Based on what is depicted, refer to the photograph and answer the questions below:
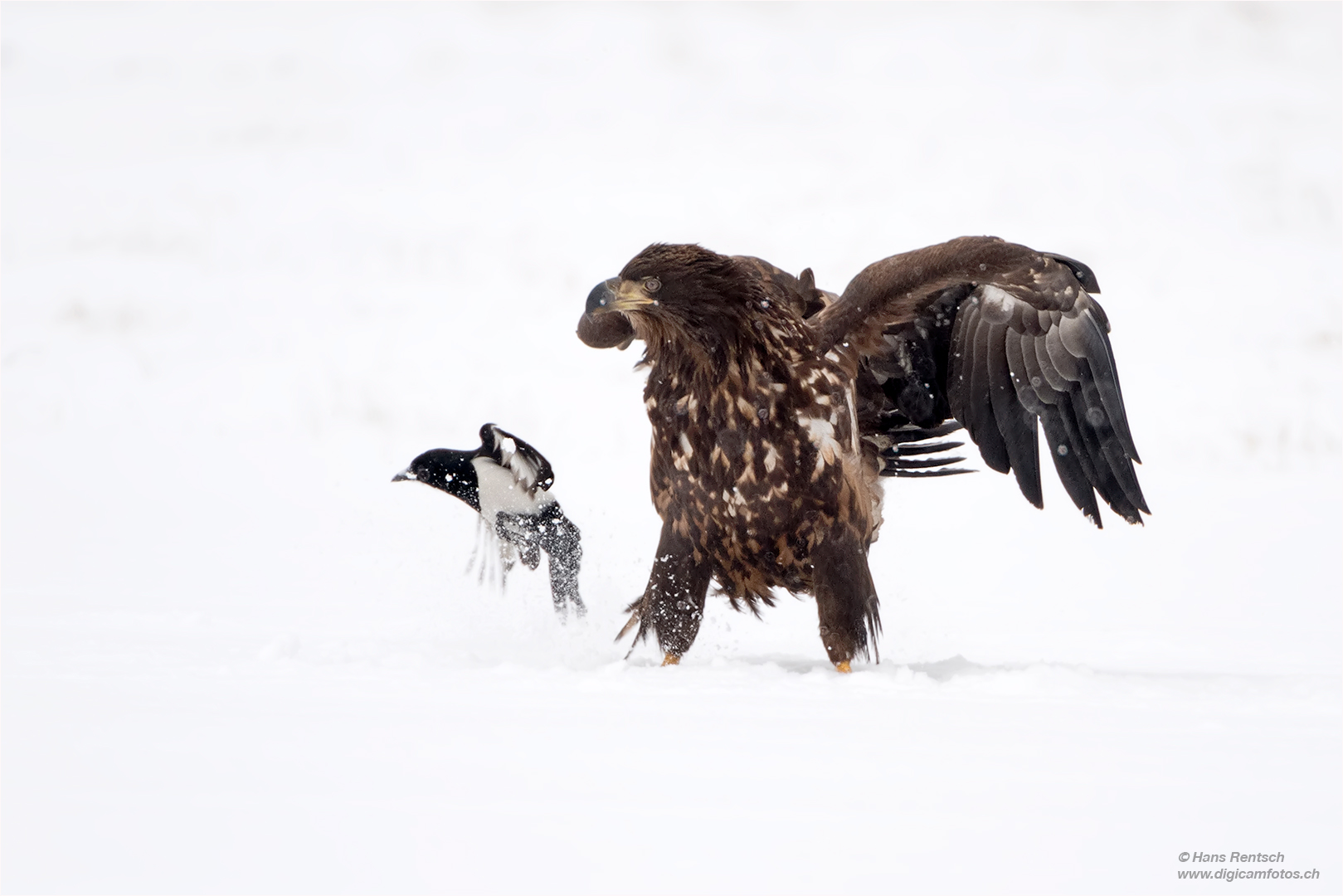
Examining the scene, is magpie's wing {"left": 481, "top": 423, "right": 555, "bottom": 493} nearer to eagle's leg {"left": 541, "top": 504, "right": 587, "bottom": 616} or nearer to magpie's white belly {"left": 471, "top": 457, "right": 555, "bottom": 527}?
magpie's white belly {"left": 471, "top": 457, "right": 555, "bottom": 527}

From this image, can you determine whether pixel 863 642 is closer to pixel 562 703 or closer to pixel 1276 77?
pixel 562 703

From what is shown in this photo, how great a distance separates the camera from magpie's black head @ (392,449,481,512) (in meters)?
6.03

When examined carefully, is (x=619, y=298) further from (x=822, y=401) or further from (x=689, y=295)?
(x=822, y=401)

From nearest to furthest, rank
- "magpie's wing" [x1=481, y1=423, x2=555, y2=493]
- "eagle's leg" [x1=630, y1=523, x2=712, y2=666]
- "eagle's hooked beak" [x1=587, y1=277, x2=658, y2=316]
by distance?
"eagle's hooked beak" [x1=587, y1=277, x2=658, y2=316] → "eagle's leg" [x1=630, y1=523, x2=712, y2=666] → "magpie's wing" [x1=481, y1=423, x2=555, y2=493]

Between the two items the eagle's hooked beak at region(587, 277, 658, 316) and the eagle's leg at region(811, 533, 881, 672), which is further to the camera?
the eagle's leg at region(811, 533, 881, 672)

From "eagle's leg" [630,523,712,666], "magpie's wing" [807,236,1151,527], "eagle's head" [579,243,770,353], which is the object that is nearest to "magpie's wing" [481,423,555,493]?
"eagle's leg" [630,523,712,666]

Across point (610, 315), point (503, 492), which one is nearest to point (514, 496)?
point (503, 492)

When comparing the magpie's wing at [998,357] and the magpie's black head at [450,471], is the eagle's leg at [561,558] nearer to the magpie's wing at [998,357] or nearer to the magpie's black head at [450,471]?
the magpie's black head at [450,471]

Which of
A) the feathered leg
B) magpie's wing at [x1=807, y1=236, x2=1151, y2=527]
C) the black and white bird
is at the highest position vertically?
magpie's wing at [x1=807, y1=236, x2=1151, y2=527]

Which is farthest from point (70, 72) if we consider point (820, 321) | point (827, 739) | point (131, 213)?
point (827, 739)

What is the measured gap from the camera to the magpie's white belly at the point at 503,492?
599 cm

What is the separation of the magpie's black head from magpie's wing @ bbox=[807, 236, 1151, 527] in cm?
175

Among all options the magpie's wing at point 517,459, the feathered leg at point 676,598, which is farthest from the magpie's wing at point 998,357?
the magpie's wing at point 517,459

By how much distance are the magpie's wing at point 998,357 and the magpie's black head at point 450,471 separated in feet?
5.75
